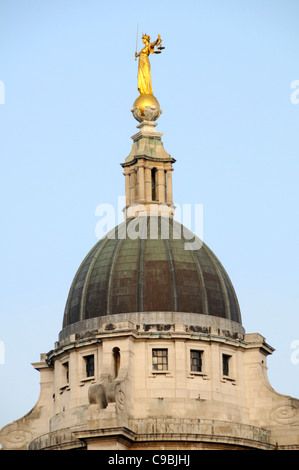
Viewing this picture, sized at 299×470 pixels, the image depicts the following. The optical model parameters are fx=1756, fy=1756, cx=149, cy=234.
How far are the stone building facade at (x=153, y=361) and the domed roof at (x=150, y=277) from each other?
0.30ft

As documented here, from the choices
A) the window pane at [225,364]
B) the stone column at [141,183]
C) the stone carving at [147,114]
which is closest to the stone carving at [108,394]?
the window pane at [225,364]

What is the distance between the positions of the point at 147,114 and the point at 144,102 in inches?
42.0

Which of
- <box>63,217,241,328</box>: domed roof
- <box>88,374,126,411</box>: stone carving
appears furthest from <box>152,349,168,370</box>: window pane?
<box>88,374,126,411</box>: stone carving

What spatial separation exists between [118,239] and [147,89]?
42.8 ft

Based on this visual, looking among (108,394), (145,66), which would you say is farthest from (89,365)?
(145,66)

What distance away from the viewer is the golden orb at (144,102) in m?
129

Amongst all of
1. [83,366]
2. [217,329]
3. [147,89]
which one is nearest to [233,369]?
[217,329]

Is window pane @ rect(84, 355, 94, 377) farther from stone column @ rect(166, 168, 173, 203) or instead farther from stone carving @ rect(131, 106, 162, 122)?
stone carving @ rect(131, 106, 162, 122)

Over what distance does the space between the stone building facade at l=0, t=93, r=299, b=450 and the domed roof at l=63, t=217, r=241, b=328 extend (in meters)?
0.09

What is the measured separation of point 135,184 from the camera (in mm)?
126250

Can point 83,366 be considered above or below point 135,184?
below

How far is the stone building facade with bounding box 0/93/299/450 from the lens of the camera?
114062mm

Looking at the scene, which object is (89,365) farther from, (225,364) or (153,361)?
(225,364)
